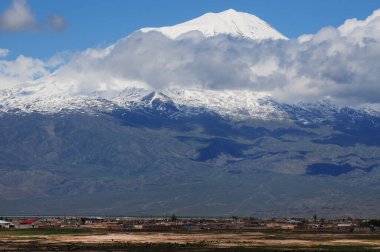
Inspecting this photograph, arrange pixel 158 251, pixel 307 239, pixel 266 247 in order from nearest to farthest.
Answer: pixel 158 251
pixel 266 247
pixel 307 239

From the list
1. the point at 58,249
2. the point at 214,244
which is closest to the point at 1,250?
the point at 58,249

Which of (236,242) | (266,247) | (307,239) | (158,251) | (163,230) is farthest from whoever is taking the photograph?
(163,230)

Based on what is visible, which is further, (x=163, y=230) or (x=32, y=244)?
(x=163, y=230)

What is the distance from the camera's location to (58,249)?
411ft

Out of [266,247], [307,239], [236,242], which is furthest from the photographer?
[307,239]

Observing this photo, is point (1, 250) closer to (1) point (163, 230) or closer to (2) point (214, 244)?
(2) point (214, 244)

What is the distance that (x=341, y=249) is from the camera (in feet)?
420

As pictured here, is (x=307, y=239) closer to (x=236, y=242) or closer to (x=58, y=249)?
(x=236, y=242)

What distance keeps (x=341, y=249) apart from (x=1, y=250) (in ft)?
162

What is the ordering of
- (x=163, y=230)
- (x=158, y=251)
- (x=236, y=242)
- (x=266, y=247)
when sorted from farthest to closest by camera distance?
1. (x=163, y=230)
2. (x=236, y=242)
3. (x=266, y=247)
4. (x=158, y=251)

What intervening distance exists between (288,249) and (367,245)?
18.0 meters

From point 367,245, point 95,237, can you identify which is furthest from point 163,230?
point 367,245

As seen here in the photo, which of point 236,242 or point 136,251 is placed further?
point 236,242

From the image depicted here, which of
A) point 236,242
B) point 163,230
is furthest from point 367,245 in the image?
point 163,230
